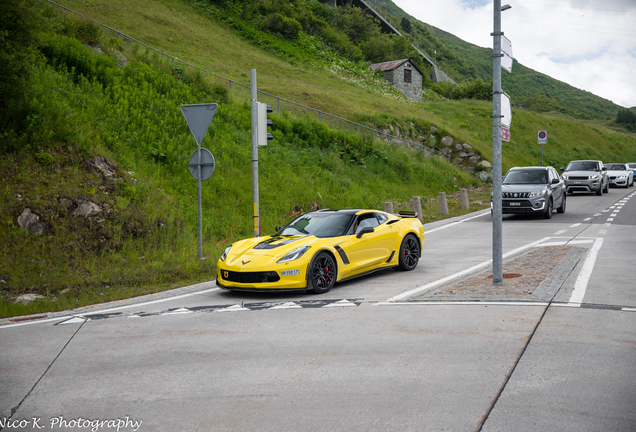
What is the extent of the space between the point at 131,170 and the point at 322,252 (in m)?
7.60

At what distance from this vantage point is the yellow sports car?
8.48 meters

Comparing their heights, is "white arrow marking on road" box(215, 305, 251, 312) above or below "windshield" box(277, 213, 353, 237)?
below

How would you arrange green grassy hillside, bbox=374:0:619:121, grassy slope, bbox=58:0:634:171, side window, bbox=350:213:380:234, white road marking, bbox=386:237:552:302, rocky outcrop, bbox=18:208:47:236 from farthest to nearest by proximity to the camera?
1. green grassy hillside, bbox=374:0:619:121
2. grassy slope, bbox=58:0:634:171
3. rocky outcrop, bbox=18:208:47:236
4. side window, bbox=350:213:380:234
5. white road marking, bbox=386:237:552:302

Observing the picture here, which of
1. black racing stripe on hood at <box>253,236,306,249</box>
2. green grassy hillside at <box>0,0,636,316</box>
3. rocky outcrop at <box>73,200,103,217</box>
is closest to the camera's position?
black racing stripe on hood at <box>253,236,306,249</box>

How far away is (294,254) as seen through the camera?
28.2 ft

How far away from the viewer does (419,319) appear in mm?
6738

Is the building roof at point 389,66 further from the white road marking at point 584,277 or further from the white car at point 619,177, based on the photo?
the white road marking at point 584,277

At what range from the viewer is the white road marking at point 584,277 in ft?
24.8

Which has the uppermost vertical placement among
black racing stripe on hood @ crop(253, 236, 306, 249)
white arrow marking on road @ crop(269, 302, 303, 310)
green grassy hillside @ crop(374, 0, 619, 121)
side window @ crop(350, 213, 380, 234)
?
green grassy hillside @ crop(374, 0, 619, 121)

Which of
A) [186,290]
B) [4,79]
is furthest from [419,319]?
[4,79]

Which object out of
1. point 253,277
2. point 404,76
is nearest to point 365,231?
point 253,277

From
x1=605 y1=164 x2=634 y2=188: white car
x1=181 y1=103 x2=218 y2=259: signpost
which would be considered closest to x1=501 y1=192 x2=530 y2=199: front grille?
x1=181 y1=103 x2=218 y2=259: signpost

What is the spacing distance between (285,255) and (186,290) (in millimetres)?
2085

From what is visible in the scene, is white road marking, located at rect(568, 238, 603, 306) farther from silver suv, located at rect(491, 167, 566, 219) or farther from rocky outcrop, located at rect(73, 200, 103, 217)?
rocky outcrop, located at rect(73, 200, 103, 217)
